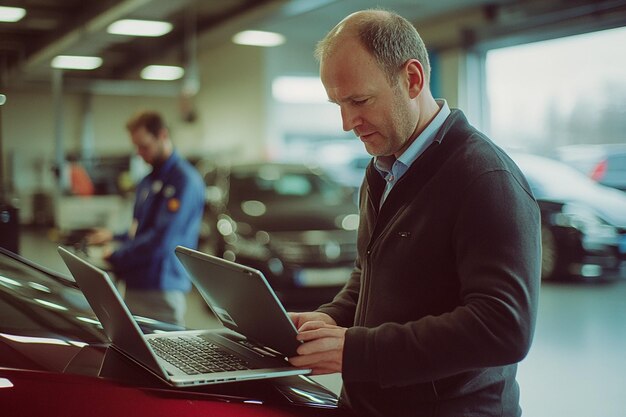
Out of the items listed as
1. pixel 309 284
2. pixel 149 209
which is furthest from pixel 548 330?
pixel 149 209

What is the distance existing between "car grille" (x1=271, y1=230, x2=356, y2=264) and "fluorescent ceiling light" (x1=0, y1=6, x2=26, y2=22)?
7.05m

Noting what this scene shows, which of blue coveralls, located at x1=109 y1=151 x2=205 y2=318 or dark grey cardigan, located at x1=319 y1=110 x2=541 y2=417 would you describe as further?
blue coveralls, located at x1=109 y1=151 x2=205 y2=318

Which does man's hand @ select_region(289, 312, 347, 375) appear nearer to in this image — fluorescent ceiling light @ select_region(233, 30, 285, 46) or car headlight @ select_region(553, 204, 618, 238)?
car headlight @ select_region(553, 204, 618, 238)

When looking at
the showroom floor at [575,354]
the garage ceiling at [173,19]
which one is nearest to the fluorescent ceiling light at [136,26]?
the garage ceiling at [173,19]

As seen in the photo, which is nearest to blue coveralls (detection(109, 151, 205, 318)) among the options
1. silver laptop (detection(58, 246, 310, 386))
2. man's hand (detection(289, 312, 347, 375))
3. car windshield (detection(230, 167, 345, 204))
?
silver laptop (detection(58, 246, 310, 386))

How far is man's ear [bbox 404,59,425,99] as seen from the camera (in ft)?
4.40

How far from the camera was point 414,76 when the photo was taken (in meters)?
1.35

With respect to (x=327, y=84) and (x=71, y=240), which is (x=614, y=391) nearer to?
(x=71, y=240)

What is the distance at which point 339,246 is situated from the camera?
6.02 m

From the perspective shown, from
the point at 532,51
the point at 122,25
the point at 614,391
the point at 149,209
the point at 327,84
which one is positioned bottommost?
the point at 614,391

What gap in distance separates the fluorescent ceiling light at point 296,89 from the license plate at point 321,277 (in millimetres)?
8238

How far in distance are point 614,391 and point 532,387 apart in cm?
49

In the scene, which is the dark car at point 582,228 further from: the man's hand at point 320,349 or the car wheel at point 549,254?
the man's hand at point 320,349

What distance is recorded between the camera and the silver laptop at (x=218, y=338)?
4.01 feet
